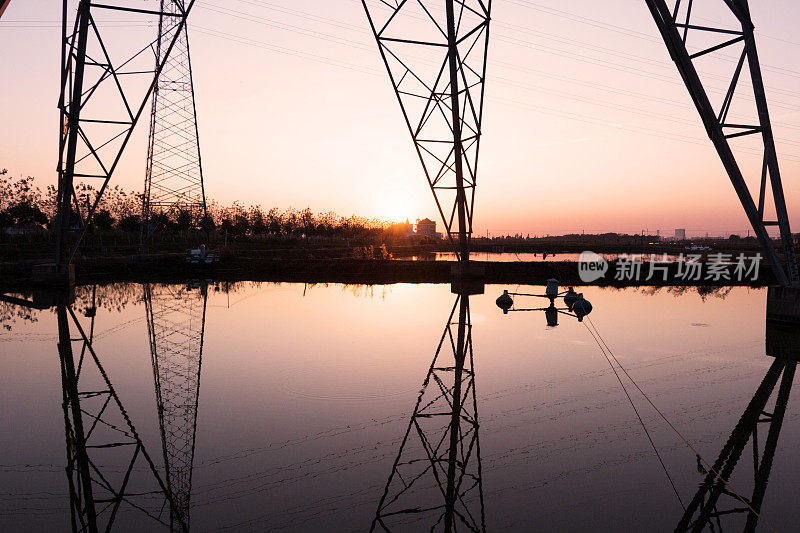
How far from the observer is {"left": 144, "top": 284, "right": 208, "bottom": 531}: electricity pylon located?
6625 millimetres

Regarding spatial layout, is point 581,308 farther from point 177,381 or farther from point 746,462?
point 177,381

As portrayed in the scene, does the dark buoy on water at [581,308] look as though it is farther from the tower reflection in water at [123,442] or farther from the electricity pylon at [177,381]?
the tower reflection in water at [123,442]

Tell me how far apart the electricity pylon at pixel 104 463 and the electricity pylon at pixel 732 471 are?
5.27m

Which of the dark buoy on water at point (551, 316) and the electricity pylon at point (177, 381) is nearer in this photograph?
the electricity pylon at point (177, 381)

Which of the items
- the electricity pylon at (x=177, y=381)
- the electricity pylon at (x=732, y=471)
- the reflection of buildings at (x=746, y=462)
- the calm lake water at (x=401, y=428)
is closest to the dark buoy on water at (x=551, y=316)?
the calm lake water at (x=401, y=428)

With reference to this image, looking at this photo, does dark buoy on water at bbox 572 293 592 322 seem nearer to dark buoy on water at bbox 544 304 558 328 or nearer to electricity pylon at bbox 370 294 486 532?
dark buoy on water at bbox 544 304 558 328

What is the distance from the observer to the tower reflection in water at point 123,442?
5926 millimetres

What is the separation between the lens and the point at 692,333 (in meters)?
17.3

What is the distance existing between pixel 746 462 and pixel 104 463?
8.20 m

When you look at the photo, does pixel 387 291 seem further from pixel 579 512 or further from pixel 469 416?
pixel 579 512

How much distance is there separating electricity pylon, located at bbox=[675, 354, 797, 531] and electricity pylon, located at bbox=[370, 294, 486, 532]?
2.18m

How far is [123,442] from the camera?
7777 mm

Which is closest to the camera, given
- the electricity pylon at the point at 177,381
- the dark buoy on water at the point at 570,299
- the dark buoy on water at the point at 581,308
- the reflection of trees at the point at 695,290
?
the electricity pylon at the point at 177,381

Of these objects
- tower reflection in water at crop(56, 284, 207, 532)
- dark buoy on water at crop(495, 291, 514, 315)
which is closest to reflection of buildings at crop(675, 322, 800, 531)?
tower reflection in water at crop(56, 284, 207, 532)
